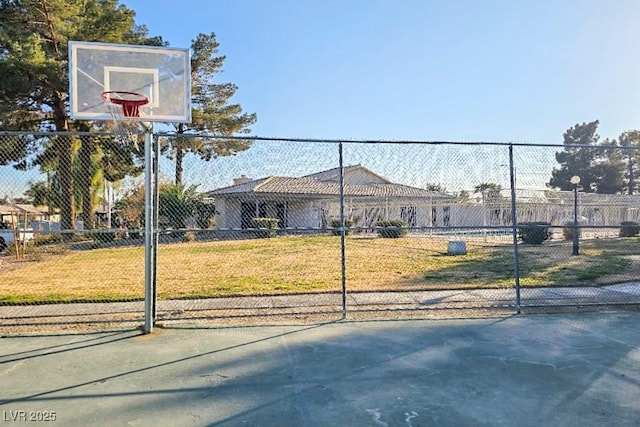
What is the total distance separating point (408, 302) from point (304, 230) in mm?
2270

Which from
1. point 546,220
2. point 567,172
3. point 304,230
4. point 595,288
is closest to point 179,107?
point 304,230

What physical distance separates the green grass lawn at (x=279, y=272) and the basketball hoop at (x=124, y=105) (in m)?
3.64

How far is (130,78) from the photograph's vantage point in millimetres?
5859

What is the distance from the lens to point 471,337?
17.4 feet

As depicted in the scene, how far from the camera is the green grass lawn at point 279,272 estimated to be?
29.1 feet

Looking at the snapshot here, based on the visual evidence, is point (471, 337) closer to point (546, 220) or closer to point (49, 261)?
point (49, 261)

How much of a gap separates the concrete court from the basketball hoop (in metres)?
2.78

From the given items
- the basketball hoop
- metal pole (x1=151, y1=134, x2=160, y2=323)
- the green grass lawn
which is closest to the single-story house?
the green grass lawn

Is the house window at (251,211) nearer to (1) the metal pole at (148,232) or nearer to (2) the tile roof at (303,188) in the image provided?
(2) the tile roof at (303,188)

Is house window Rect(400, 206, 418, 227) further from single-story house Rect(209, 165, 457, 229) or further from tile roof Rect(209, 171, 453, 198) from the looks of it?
tile roof Rect(209, 171, 453, 198)

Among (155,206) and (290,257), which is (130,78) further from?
(290,257)

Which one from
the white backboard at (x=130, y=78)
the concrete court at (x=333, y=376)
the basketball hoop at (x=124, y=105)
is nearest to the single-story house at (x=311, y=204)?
the white backboard at (x=130, y=78)

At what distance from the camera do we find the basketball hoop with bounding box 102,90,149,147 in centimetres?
567

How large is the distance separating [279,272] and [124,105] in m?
6.81
